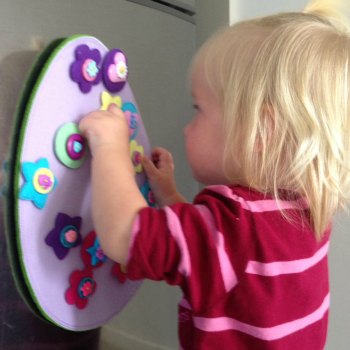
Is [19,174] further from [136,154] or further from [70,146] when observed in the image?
[136,154]

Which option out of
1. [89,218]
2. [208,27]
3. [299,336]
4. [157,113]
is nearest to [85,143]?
[89,218]

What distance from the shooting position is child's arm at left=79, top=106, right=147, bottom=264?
446 mm

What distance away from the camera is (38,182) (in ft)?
1.44

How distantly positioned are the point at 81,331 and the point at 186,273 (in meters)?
0.17

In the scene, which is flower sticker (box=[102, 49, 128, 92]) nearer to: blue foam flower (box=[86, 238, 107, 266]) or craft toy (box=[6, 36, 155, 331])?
craft toy (box=[6, 36, 155, 331])

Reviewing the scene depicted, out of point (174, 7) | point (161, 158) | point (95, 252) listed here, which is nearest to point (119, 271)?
point (95, 252)

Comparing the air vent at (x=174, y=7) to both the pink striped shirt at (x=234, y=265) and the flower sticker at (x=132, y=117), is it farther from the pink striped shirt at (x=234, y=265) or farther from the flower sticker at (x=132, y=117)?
the pink striped shirt at (x=234, y=265)

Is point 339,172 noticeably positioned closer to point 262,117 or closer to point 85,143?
point 262,117

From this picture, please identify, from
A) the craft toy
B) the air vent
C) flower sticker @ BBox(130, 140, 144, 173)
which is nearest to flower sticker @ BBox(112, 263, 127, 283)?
the craft toy

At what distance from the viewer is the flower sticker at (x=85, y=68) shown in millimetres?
477

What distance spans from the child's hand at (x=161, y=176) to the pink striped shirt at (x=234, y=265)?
0.11 metres

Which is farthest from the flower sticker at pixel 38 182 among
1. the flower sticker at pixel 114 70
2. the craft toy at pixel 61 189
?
the flower sticker at pixel 114 70

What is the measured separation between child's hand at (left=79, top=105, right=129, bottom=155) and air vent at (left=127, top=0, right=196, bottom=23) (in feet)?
0.62

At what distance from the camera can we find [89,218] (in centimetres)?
50
